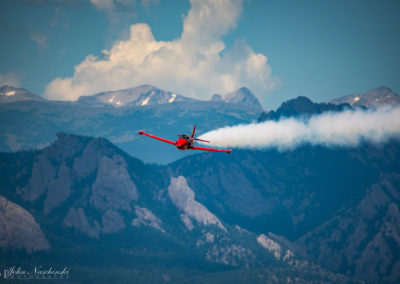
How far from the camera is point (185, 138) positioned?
166 m
